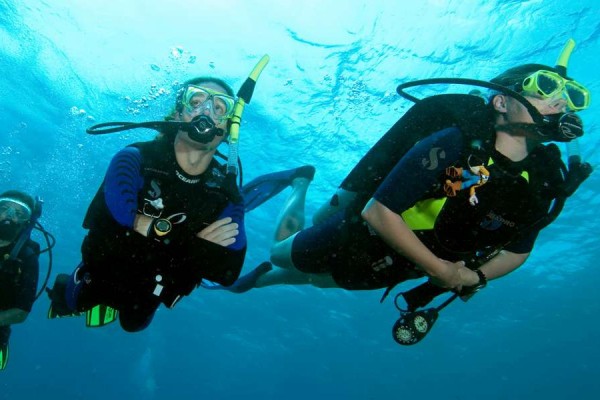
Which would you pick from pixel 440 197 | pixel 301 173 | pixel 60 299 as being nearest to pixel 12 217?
pixel 60 299

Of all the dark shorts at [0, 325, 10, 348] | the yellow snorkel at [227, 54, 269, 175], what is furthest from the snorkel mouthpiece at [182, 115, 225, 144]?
the dark shorts at [0, 325, 10, 348]

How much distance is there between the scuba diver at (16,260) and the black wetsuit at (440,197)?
197 inches

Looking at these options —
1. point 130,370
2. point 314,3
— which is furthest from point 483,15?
point 130,370

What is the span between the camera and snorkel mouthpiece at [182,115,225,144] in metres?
3.90

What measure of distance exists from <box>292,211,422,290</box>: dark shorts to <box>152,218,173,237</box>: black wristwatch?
6.68ft

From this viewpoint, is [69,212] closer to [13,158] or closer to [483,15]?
[13,158]

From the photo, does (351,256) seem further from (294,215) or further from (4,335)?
(4,335)

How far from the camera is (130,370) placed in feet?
246

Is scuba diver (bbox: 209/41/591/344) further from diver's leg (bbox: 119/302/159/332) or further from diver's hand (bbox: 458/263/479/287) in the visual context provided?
diver's leg (bbox: 119/302/159/332)

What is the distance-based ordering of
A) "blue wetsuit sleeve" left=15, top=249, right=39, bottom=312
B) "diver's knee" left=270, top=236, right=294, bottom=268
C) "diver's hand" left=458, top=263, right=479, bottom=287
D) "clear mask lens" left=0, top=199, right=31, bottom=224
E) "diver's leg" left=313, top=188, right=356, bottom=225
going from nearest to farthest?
"diver's hand" left=458, top=263, right=479, bottom=287, "diver's leg" left=313, top=188, right=356, bottom=225, "diver's knee" left=270, top=236, right=294, bottom=268, "blue wetsuit sleeve" left=15, top=249, right=39, bottom=312, "clear mask lens" left=0, top=199, right=31, bottom=224

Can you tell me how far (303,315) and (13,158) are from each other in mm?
28367

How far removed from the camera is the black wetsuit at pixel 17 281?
5.67 m

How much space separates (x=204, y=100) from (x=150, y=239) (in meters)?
1.78

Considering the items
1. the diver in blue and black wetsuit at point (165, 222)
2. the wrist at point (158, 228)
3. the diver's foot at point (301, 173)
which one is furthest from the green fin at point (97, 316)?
the diver's foot at point (301, 173)
